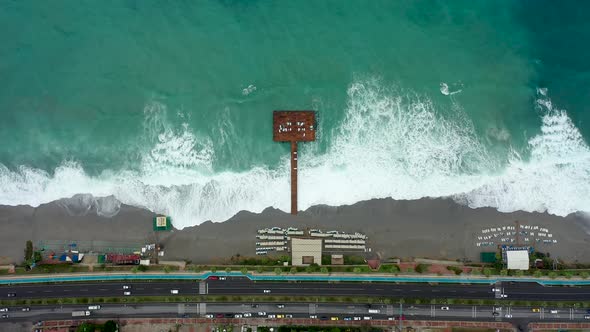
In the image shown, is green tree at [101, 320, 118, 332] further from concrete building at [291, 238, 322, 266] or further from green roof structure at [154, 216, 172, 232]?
concrete building at [291, 238, 322, 266]

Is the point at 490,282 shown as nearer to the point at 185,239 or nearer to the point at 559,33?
the point at 559,33

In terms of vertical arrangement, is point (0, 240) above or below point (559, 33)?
below

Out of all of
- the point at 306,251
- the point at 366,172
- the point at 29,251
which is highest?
the point at 366,172

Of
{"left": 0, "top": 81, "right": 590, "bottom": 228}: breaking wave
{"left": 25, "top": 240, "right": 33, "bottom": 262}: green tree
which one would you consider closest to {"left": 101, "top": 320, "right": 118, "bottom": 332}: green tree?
{"left": 25, "top": 240, "right": 33, "bottom": 262}: green tree

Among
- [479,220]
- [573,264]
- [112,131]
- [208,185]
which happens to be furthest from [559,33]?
[112,131]

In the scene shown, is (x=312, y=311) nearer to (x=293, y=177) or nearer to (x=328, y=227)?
(x=328, y=227)

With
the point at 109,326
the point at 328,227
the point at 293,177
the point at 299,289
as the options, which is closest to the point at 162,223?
the point at 109,326
